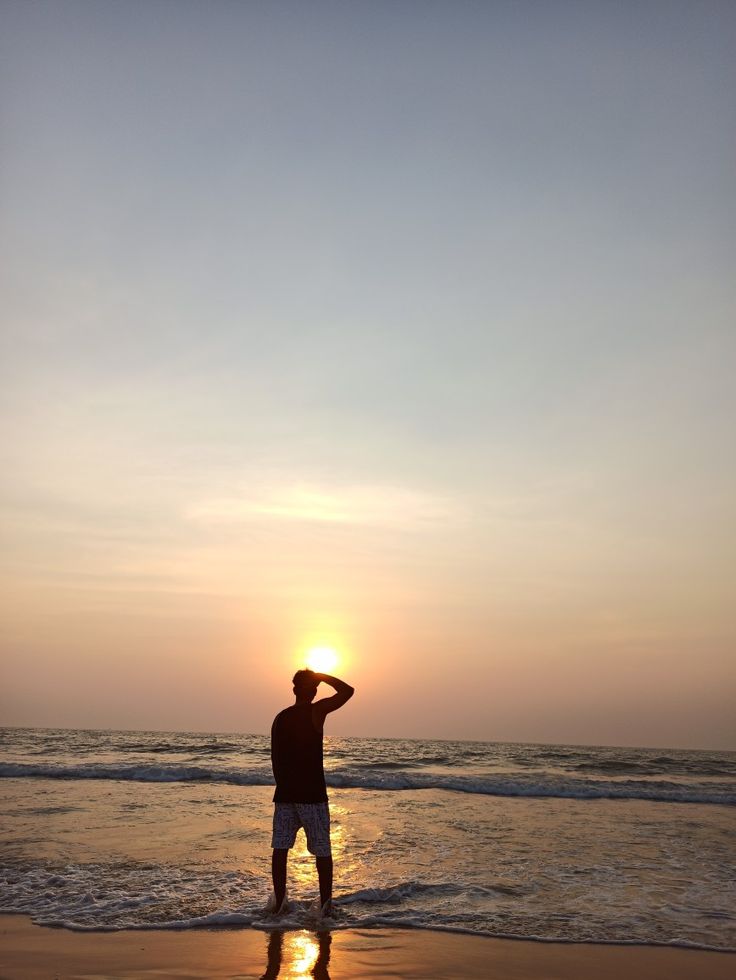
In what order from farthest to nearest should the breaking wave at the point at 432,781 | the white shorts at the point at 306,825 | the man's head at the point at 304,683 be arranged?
the breaking wave at the point at 432,781, the man's head at the point at 304,683, the white shorts at the point at 306,825

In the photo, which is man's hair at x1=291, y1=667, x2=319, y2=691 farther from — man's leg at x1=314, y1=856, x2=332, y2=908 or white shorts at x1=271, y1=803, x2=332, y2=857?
man's leg at x1=314, y1=856, x2=332, y2=908

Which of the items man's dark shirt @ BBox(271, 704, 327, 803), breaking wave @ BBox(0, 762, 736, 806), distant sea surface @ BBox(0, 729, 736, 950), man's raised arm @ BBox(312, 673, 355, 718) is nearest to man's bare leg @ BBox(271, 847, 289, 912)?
distant sea surface @ BBox(0, 729, 736, 950)

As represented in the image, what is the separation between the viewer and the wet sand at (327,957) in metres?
5.22

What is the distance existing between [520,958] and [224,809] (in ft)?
30.0

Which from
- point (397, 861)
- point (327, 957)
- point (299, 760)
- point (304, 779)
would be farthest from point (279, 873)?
point (397, 861)

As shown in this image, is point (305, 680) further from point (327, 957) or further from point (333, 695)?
point (327, 957)

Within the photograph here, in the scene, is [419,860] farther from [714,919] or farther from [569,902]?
[714,919]

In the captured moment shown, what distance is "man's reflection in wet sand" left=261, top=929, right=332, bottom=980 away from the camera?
203 inches

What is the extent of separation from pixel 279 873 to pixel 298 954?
1006mm

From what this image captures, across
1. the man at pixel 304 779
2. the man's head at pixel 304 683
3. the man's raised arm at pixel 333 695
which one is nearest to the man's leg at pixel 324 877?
the man at pixel 304 779

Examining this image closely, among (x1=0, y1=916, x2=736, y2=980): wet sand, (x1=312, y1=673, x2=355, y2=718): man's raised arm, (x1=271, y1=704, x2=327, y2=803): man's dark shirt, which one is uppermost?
(x1=312, y1=673, x2=355, y2=718): man's raised arm

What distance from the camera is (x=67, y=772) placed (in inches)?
848

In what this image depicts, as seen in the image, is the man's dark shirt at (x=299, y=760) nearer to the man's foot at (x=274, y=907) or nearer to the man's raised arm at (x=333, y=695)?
the man's raised arm at (x=333, y=695)

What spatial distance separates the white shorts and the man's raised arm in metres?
0.81
